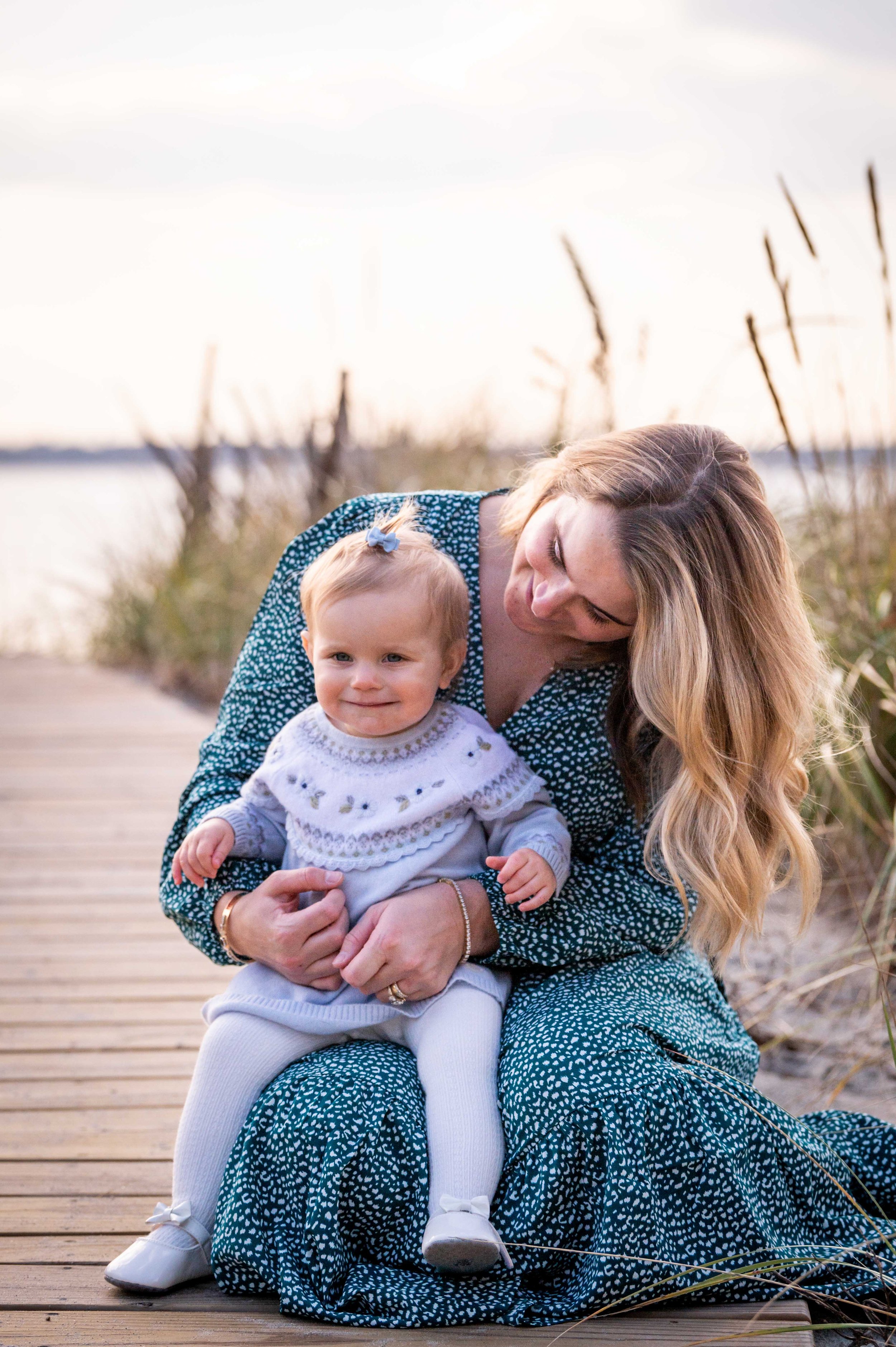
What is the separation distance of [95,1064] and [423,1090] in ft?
2.99

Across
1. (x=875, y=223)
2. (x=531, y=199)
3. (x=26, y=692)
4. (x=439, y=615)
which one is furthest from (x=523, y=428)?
(x=439, y=615)

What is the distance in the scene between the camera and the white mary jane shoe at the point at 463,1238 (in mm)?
1469

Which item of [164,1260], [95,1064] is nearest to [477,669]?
[164,1260]

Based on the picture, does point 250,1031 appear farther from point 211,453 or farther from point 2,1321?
point 211,453

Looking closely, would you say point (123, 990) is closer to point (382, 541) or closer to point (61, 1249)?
point (61, 1249)

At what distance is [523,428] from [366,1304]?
478cm

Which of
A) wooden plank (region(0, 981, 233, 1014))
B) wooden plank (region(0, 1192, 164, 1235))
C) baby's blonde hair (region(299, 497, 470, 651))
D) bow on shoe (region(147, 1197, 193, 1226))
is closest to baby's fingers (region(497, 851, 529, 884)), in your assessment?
baby's blonde hair (region(299, 497, 470, 651))

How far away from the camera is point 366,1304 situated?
1502mm

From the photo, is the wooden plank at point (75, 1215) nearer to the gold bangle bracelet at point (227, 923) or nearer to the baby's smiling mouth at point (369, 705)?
the gold bangle bracelet at point (227, 923)

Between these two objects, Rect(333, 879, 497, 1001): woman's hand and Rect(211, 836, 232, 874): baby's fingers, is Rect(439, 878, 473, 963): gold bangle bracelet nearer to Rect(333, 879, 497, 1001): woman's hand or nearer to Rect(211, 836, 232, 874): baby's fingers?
Rect(333, 879, 497, 1001): woman's hand

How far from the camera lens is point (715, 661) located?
1794 mm

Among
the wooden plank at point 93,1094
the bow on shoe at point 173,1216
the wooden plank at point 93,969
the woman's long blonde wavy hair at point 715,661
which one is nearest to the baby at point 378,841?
the bow on shoe at point 173,1216

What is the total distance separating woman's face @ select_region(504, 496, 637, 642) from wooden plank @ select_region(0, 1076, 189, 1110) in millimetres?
1069

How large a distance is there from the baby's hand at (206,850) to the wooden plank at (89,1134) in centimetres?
49
